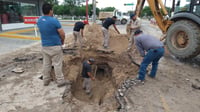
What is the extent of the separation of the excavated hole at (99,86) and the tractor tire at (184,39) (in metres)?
2.57

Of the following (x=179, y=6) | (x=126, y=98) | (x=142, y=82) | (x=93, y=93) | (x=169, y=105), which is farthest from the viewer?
(x=179, y=6)

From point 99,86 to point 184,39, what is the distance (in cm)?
351

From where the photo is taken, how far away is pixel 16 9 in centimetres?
1465

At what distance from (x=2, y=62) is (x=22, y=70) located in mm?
1245

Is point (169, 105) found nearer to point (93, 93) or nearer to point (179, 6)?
point (93, 93)

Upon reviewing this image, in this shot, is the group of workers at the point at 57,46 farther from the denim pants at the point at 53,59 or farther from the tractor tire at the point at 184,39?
the tractor tire at the point at 184,39

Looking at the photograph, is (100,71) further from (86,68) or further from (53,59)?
(53,59)

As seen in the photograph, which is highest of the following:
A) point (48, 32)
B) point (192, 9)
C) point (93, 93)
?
point (192, 9)

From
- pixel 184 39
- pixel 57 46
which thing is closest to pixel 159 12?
pixel 184 39

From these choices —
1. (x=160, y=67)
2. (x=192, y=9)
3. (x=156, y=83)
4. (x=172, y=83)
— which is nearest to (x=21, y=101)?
(x=156, y=83)

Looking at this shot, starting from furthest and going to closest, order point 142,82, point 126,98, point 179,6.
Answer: point 179,6 < point 142,82 < point 126,98

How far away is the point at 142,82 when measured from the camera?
14.4 ft

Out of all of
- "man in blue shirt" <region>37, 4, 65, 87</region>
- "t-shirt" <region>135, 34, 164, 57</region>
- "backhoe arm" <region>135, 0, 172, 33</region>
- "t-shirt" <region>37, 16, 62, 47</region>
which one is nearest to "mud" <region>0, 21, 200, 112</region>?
"man in blue shirt" <region>37, 4, 65, 87</region>

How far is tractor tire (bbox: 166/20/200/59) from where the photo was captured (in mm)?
5375
